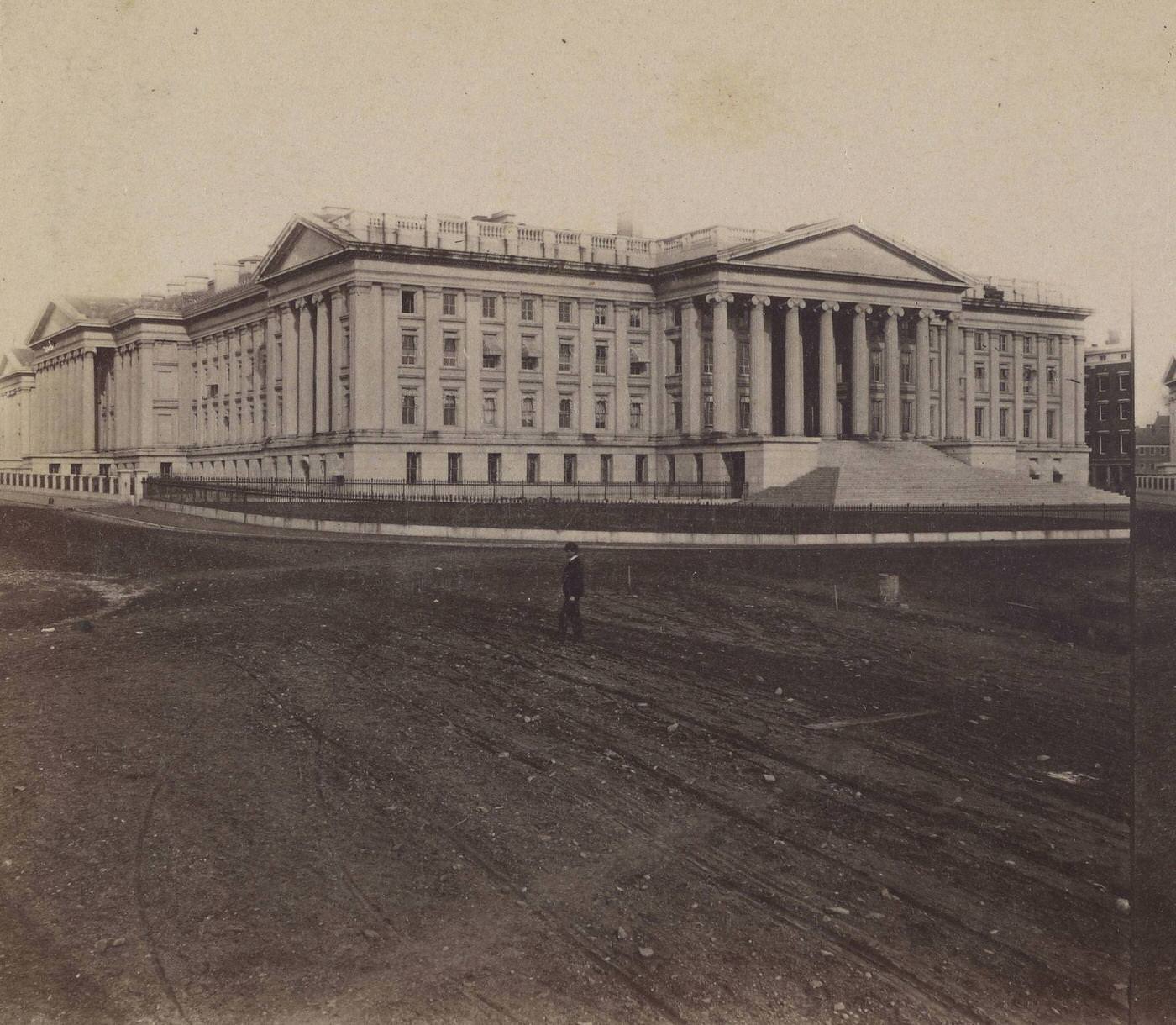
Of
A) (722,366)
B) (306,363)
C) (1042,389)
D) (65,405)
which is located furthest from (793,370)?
(65,405)

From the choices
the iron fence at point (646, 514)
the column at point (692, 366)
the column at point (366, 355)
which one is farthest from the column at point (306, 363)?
the column at point (692, 366)

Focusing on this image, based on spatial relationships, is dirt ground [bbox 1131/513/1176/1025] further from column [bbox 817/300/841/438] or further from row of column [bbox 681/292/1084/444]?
column [bbox 817/300/841/438]

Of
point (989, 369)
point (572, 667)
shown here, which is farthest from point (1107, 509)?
point (572, 667)

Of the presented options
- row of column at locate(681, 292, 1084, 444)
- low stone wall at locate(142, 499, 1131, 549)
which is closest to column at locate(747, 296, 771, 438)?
row of column at locate(681, 292, 1084, 444)

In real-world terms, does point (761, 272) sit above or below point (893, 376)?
above

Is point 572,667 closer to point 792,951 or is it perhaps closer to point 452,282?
point 792,951

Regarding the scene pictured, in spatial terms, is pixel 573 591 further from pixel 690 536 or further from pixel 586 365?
pixel 586 365
